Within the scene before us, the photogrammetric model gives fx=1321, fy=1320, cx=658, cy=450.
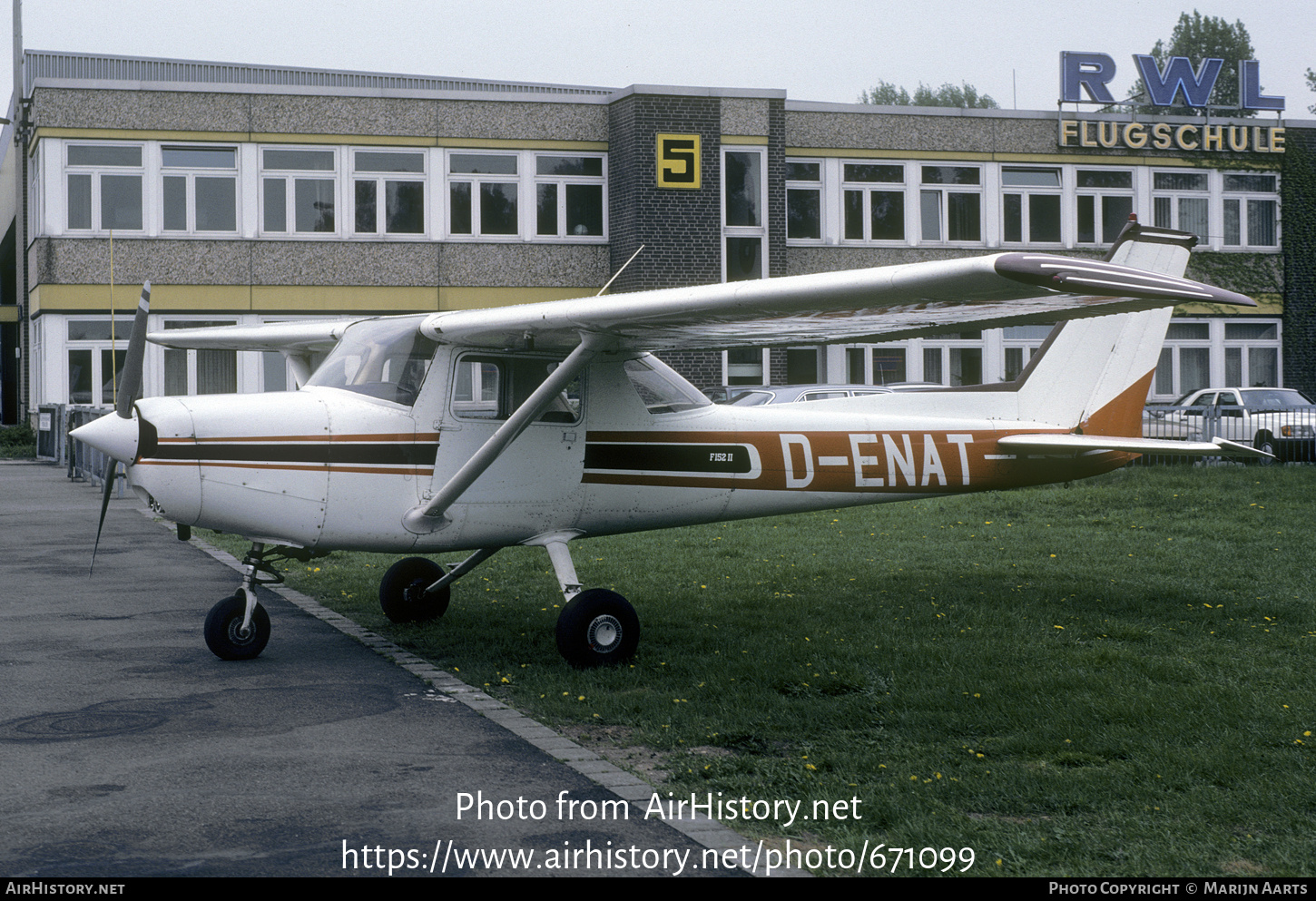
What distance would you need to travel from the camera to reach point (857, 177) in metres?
32.4

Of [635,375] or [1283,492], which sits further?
[1283,492]

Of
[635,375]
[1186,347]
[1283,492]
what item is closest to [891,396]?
[635,375]

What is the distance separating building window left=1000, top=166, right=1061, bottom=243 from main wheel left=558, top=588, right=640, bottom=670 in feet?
92.0

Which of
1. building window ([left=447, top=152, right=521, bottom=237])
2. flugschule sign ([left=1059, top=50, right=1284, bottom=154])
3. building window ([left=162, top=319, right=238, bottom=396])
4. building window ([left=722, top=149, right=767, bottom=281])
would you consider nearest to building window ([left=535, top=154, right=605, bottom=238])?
building window ([left=447, top=152, right=521, bottom=237])

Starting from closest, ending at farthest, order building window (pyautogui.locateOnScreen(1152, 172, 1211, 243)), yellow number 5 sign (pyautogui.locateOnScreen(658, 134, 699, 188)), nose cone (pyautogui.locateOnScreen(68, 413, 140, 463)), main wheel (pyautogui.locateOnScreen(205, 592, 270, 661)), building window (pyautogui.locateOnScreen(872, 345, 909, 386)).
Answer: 1. nose cone (pyautogui.locateOnScreen(68, 413, 140, 463))
2. main wheel (pyautogui.locateOnScreen(205, 592, 270, 661))
3. yellow number 5 sign (pyautogui.locateOnScreen(658, 134, 699, 188))
4. building window (pyautogui.locateOnScreen(872, 345, 909, 386))
5. building window (pyautogui.locateOnScreen(1152, 172, 1211, 243))

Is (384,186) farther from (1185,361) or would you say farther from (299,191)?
(1185,361)

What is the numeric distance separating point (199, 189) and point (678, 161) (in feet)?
34.4

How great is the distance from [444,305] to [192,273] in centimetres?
538

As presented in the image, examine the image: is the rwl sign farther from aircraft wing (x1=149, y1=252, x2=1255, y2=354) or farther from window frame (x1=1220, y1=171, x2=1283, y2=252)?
aircraft wing (x1=149, y1=252, x2=1255, y2=354)

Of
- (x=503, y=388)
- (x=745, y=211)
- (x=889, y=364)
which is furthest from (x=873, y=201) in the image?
(x=503, y=388)

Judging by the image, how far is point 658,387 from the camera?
870 centimetres

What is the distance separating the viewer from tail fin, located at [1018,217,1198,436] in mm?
9789
